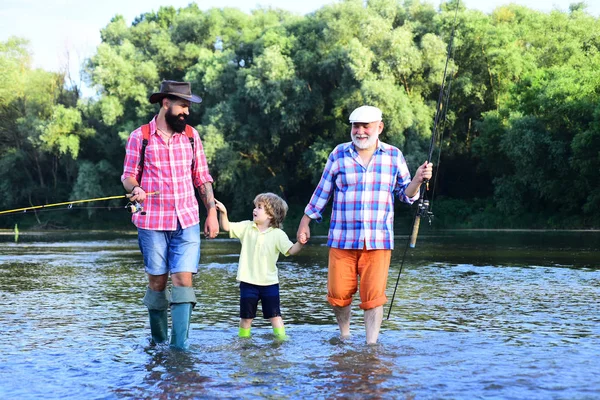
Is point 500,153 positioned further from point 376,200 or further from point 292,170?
point 376,200

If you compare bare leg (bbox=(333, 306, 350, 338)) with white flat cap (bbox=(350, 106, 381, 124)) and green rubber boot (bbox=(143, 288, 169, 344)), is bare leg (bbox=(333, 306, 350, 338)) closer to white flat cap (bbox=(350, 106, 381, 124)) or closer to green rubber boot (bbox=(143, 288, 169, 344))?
green rubber boot (bbox=(143, 288, 169, 344))

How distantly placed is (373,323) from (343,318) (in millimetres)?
376

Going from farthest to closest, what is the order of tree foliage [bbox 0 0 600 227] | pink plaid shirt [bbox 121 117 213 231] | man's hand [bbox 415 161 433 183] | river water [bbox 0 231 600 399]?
tree foliage [bbox 0 0 600 227]
pink plaid shirt [bbox 121 117 213 231]
man's hand [bbox 415 161 433 183]
river water [bbox 0 231 600 399]

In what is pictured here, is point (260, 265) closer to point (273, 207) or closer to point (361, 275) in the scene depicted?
point (273, 207)

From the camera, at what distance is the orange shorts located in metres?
7.16

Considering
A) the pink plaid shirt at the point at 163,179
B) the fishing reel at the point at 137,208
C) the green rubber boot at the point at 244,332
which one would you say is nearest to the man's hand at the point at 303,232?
the pink plaid shirt at the point at 163,179

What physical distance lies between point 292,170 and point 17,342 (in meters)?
44.3

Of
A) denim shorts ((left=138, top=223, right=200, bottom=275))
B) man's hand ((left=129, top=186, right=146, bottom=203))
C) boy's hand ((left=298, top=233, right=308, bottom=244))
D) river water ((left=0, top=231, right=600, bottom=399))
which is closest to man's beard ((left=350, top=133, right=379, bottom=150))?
boy's hand ((left=298, top=233, right=308, bottom=244))

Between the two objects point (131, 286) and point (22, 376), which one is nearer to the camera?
point (22, 376)

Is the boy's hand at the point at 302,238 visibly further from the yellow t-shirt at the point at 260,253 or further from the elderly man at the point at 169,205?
the elderly man at the point at 169,205

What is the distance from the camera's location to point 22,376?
19.6 feet

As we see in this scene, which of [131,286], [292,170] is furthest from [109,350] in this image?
[292,170]

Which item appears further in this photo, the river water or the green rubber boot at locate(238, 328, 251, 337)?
the green rubber boot at locate(238, 328, 251, 337)

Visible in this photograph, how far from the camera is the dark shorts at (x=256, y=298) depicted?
7492 millimetres
